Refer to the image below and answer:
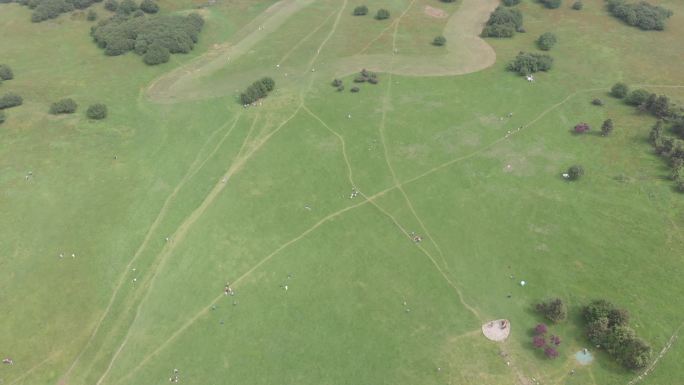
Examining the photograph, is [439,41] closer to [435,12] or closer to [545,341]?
[435,12]

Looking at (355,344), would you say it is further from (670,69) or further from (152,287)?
(670,69)

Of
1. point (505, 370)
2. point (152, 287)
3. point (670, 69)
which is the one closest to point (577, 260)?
point (505, 370)

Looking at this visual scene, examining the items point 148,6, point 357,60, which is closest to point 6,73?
point 148,6

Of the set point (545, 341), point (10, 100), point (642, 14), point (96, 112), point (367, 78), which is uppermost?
point (642, 14)

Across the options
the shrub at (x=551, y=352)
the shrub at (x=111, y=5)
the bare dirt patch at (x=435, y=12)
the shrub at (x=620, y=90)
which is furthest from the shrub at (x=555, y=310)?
the shrub at (x=111, y=5)

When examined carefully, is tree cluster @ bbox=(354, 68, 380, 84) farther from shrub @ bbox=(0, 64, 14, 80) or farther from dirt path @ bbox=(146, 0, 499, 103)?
shrub @ bbox=(0, 64, 14, 80)
